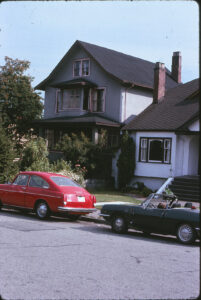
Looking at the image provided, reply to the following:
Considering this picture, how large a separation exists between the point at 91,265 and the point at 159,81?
2160cm

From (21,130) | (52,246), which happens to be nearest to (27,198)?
(52,246)

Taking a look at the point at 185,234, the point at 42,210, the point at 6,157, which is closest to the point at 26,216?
the point at 42,210

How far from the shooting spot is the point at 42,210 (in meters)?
13.1

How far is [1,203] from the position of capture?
14625 mm

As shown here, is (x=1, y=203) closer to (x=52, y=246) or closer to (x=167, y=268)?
(x=52, y=246)

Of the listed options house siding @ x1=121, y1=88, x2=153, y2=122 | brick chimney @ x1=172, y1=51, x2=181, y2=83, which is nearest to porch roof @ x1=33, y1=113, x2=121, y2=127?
house siding @ x1=121, y1=88, x2=153, y2=122

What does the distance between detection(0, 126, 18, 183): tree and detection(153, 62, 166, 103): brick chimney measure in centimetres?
1169

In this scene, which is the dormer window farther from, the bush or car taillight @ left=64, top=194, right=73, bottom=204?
car taillight @ left=64, top=194, right=73, bottom=204

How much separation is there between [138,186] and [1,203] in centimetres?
1128

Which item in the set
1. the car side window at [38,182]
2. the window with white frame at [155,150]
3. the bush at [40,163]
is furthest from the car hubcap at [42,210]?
the window with white frame at [155,150]

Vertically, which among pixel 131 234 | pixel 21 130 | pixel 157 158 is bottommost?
pixel 131 234

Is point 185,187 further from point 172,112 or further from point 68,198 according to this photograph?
point 68,198

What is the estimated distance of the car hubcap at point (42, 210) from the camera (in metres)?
13.0

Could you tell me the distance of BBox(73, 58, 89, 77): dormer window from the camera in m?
29.9
